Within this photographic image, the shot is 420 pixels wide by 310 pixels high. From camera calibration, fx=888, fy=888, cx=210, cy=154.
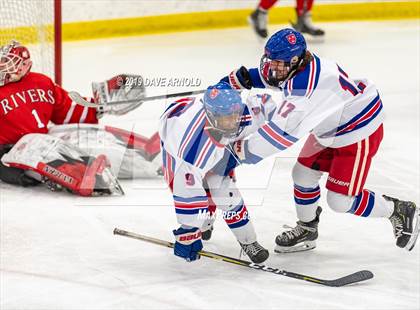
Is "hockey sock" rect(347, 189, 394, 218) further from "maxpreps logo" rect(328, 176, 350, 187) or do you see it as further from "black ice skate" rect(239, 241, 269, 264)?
"black ice skate" rect(239, 241, 269, 264)

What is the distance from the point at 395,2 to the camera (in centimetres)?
689

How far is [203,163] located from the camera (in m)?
2.86

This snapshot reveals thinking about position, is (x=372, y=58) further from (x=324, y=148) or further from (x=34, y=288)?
(x=34, y=288)

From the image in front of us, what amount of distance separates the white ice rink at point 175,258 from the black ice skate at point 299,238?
33 millimetres

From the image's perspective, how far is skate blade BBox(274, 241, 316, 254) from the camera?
3.20 metres

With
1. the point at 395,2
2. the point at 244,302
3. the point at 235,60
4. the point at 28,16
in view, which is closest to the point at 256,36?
the point at 235,60

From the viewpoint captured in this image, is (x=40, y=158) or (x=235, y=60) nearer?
(x=40, y=158)

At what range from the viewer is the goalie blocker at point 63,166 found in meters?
3.66

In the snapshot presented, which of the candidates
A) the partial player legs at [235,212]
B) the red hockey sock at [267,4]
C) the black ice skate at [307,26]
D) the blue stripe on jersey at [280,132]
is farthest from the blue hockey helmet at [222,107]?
the black ice skate at [307,26]

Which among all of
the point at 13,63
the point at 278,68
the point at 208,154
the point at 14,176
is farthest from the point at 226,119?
the point at 13,63

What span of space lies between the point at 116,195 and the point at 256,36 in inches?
114

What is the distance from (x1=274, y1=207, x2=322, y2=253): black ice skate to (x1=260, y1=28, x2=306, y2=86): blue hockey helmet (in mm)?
609

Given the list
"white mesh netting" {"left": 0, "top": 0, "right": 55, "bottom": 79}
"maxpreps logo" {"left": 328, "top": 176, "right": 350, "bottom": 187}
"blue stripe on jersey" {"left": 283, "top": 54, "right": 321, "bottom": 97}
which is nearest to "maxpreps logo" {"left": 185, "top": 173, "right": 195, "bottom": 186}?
"blue stripe on jersey" {"left": 283, "top": 54, "right": 321, "bottom": 97}

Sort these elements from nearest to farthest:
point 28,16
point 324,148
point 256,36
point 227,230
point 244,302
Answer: point 244,302 → point 324,148 → point 227,230 → point 28,16 → point 256,36
